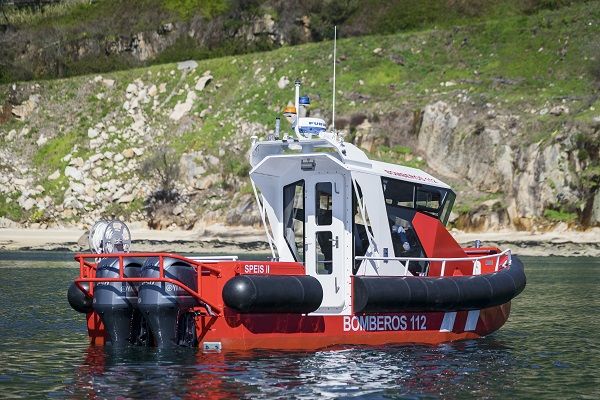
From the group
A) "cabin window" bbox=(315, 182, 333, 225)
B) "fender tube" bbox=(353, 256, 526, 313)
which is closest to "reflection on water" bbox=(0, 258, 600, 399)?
"fender tube" bbox=(353, 256, 526, 313)

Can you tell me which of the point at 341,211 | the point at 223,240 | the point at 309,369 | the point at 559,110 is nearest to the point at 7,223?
the point at 223,240

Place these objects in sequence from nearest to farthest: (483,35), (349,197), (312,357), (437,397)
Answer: (437,397)
(312,357)
(349,197)
(483,35)

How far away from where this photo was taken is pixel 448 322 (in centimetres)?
2016

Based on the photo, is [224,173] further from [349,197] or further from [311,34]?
[349,197]

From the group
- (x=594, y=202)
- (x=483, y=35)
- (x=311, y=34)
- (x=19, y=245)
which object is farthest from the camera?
(x=311, y=34)

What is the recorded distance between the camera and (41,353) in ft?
60.8

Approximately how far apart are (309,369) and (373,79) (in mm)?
54809

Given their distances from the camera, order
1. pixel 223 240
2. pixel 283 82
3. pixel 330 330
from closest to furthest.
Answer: pixel 330 330
pixel 223 240
pixel 283 82

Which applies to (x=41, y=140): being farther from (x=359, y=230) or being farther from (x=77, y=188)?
(x=359, y=230)

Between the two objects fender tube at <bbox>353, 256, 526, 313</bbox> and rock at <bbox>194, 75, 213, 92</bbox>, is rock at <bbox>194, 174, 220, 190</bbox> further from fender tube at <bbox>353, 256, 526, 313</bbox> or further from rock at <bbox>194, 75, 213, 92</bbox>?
fender tube at <bbox>353, 256, 526, 313</bbox>

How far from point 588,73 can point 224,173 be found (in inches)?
890

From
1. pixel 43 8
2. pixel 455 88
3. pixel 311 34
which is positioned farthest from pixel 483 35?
pixel 43 8

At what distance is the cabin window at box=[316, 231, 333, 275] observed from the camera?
19.1 m

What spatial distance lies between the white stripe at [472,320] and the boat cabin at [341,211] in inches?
52.1
